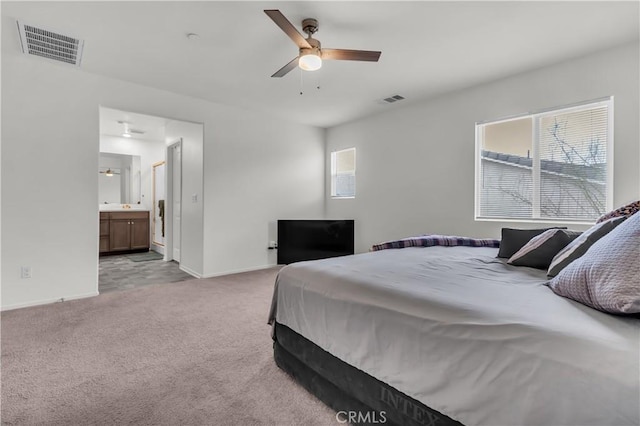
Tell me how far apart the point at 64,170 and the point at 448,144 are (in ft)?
14.9

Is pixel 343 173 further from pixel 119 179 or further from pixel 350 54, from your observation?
pixel 119 179

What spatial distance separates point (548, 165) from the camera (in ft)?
10.6

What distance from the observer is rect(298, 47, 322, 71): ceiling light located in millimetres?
2338

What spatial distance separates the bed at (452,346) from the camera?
2.64 feet

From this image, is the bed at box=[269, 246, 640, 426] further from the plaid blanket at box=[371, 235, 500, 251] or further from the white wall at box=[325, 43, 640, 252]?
the white wall at box=[325, 43, 640, 252]

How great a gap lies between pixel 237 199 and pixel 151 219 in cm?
328

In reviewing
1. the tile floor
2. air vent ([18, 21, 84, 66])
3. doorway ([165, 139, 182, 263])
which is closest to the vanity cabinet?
the tile floor

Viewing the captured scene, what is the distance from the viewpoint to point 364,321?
138 centimetres

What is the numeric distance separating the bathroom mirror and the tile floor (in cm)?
180

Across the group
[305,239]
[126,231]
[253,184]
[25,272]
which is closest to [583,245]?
[305,239]

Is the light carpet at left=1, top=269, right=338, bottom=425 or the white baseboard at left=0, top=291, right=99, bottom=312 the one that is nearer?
the light carpet at left=1, top=269, right=338, bottom=425

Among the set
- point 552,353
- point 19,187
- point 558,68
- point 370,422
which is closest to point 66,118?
point 19,187

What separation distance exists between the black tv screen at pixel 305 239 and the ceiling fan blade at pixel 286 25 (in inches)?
119

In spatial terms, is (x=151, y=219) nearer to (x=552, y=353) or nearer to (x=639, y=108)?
(x=552, y=353)
